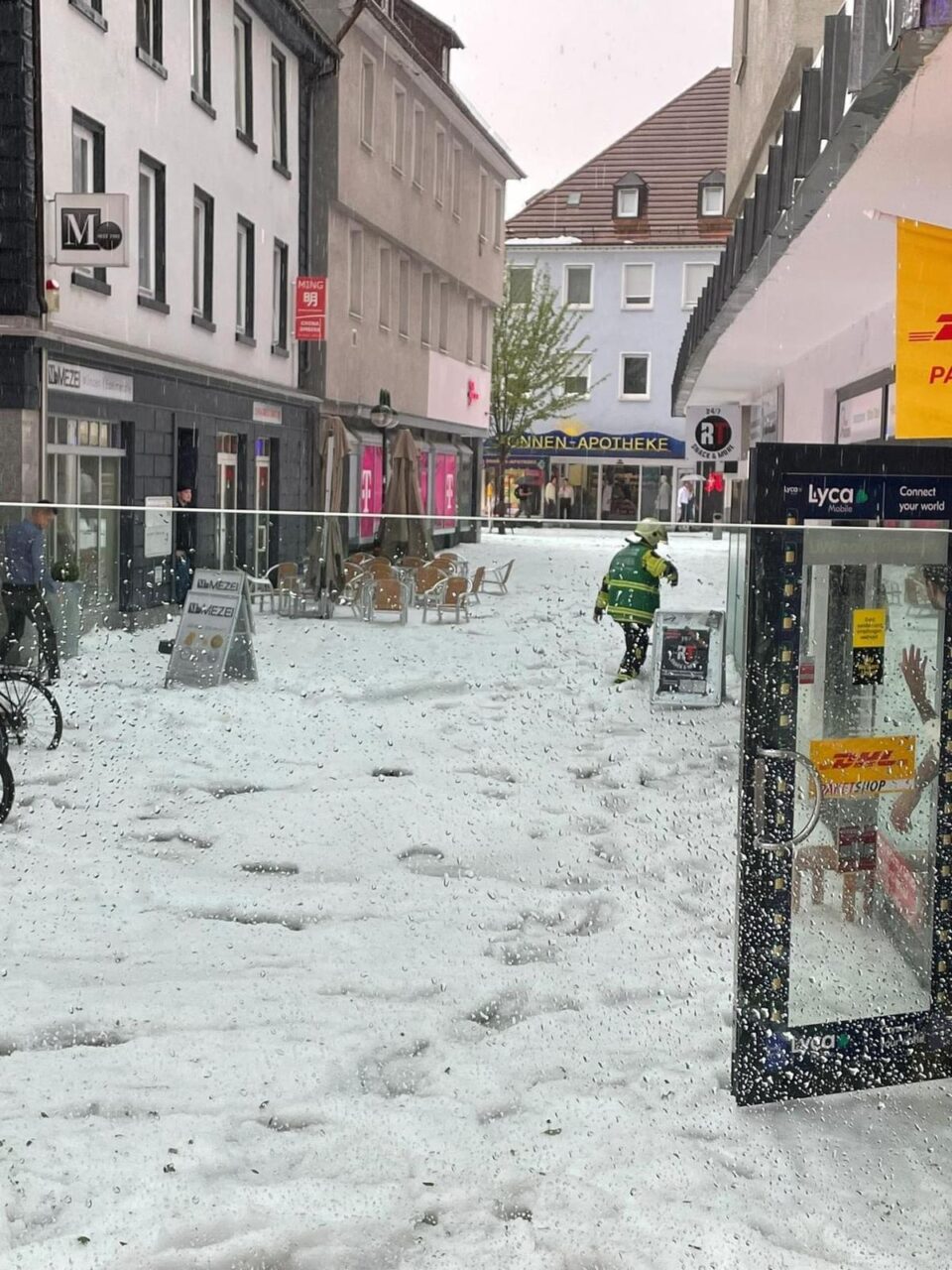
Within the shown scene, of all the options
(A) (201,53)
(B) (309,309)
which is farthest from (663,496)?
(A) (201,53)

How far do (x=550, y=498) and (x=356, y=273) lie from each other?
2.29 metres

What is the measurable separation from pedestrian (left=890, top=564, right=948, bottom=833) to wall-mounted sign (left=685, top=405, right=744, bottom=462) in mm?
1400

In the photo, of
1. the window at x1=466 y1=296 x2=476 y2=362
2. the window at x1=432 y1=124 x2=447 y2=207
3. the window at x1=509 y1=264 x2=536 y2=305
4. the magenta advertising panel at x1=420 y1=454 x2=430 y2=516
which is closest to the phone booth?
the magenta advertising panel at x1=420 y1=454 x2=430 y2=516

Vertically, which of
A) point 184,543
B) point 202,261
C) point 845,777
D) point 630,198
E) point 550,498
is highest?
point 202,261

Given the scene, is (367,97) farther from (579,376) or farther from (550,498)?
(550,498)

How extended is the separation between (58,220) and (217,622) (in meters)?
3.59

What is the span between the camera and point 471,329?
170 inches

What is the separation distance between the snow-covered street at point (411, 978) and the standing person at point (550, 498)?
0.85 feet

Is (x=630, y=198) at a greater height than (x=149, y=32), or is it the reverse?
(x=149, y=32)

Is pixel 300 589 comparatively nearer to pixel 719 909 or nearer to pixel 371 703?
pixel 371 703

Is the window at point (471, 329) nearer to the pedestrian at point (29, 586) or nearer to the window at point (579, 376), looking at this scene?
the window at point (579, 376)

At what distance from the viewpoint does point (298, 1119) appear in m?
2.08

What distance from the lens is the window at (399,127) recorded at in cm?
466

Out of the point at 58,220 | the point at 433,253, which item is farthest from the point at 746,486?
the point at 58,220
